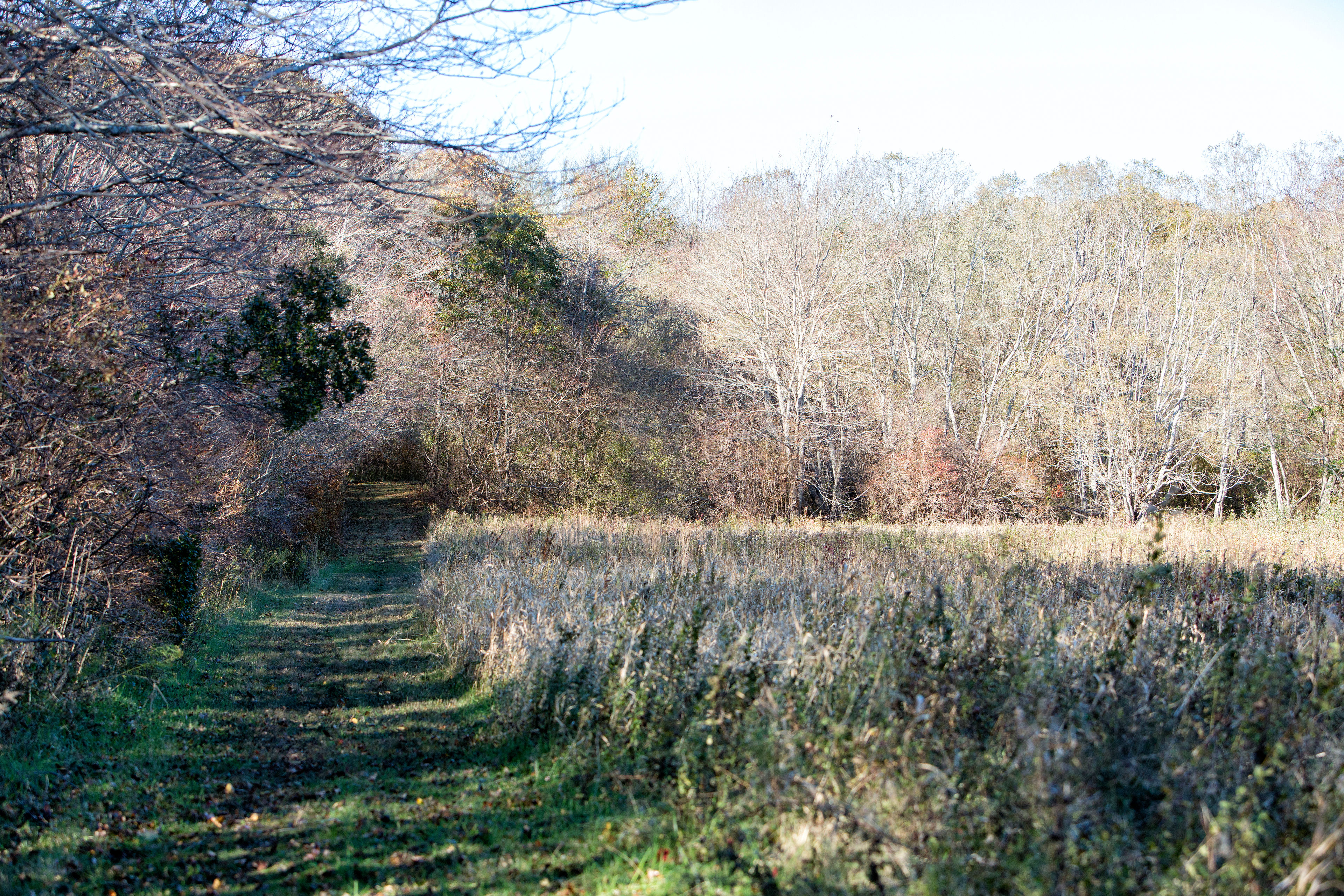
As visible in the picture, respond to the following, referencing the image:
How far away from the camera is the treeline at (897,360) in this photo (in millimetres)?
22516

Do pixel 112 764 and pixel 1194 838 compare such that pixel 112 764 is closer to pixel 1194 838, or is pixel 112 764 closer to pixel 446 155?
pixel 446 155

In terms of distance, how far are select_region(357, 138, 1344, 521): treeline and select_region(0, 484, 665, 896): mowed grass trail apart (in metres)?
15.0

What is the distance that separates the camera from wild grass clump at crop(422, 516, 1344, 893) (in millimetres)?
3010

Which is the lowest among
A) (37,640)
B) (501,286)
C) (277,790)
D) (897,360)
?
(277,790)

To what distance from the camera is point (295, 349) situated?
9.80 meters

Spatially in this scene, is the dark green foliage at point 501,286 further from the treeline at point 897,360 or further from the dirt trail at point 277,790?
the dirt trail at point 277,790

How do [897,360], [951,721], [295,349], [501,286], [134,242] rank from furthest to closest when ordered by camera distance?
1. [897,360]
2. [501,286]
3. [295,349]
4. [134,242]
5. [951,721]

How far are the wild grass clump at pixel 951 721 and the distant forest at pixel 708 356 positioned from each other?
12.4ft

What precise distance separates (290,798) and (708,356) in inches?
906

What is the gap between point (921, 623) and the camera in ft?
17.3

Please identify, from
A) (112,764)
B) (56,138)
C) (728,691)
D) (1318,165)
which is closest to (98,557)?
(112,764)

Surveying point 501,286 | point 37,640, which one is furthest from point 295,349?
point 501,286

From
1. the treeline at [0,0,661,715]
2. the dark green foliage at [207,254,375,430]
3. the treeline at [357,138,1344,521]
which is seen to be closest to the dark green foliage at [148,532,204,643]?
the treeline at [0,0,661,715]

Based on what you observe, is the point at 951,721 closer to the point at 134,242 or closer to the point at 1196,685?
the point at 1196,685
